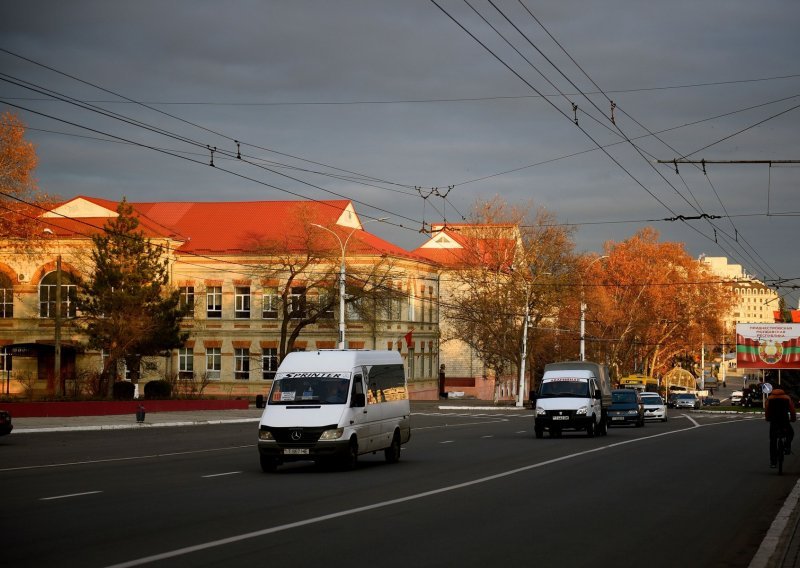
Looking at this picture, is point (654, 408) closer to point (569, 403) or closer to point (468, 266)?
point (569, 403)

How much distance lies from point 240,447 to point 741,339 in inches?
2666

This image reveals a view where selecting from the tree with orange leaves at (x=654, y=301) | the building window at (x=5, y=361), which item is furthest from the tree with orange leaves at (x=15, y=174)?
the tree with orange leaves at (x=654, y=301)

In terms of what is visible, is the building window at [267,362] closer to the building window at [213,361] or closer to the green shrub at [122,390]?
the building window at [213,361]

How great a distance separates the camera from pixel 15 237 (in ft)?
179

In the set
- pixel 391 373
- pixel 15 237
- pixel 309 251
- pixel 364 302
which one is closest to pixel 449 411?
pixel 364 302

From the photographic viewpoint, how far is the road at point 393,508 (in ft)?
36.4

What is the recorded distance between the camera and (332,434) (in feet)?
70.6

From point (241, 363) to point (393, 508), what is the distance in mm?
64911

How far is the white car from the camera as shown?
56575 mm

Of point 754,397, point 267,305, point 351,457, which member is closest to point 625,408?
point 351,457

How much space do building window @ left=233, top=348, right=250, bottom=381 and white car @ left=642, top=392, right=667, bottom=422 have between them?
3097 centimetres

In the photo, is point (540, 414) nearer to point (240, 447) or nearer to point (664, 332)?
point (240, 447)

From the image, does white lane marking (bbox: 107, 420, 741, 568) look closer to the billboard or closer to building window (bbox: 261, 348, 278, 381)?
building window (bbox: 261, 348, 278, 381)

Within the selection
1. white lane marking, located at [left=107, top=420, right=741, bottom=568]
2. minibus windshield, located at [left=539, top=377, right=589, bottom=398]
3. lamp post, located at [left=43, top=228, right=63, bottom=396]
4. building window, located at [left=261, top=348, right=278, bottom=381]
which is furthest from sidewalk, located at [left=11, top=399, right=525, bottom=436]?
building window, located at [left=261, top=348, right=278, bottom=381]
